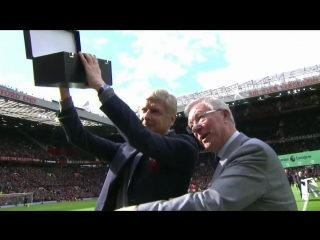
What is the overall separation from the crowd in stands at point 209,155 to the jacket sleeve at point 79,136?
30957 millimetres

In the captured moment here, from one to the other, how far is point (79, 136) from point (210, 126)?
93cm

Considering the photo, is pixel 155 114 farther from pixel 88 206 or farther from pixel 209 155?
pixel 209 155

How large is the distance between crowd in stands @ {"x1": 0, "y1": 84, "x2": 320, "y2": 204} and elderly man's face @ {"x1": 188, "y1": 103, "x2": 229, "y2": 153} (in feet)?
103

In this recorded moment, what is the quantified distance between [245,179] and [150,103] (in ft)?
2.64

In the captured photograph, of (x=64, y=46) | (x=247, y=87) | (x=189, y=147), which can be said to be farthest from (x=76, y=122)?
(x=247, y=87)

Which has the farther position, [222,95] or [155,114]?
[222,95]

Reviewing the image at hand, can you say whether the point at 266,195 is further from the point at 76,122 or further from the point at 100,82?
the point at 76,122

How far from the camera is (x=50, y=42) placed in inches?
76.9

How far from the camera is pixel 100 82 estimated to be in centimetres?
176

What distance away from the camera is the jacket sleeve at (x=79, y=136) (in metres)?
2.19

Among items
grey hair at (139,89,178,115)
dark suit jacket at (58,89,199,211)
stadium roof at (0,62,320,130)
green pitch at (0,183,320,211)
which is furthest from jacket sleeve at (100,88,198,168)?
stadium roof at (0,62,320,130)

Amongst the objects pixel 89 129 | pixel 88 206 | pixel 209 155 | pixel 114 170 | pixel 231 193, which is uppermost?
pixel 231 193

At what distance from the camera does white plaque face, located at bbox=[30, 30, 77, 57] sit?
190cm

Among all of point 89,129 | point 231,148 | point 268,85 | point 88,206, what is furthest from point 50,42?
point 89,129
